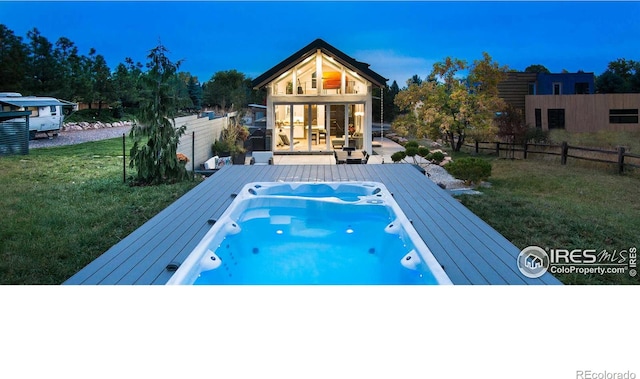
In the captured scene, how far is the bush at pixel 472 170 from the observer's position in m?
8.59

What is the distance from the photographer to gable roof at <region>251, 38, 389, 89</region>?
1341 centimetres

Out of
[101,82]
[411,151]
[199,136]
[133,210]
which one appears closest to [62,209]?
[133,210]

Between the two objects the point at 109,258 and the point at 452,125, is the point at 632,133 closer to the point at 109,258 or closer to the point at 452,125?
the point at 109,258

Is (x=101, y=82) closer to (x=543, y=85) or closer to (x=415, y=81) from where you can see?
(x=543, y=85)

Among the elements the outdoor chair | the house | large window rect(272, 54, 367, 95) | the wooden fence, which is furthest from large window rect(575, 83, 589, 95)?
the outdoor chair

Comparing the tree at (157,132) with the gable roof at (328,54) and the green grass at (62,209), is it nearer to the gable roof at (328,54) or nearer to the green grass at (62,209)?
the green grass at (62,209)

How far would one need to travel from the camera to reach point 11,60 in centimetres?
560

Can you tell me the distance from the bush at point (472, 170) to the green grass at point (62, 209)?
4.26 m

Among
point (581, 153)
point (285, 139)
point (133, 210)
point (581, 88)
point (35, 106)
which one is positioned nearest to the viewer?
point (581, 88)

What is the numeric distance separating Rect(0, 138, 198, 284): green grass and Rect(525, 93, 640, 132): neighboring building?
4577mm

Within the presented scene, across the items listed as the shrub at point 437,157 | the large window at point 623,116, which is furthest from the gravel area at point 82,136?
the large window at point 623,116

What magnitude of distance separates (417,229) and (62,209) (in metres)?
4.23

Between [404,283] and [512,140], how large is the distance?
4507 mm
